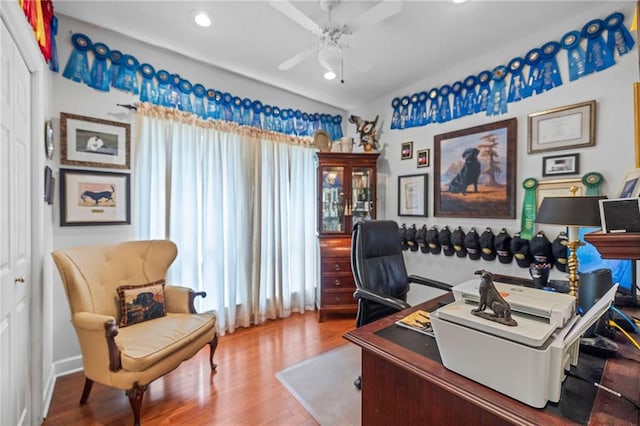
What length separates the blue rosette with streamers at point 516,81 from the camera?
2441 mm

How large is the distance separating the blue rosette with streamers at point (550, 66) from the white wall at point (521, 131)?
0.04 meters

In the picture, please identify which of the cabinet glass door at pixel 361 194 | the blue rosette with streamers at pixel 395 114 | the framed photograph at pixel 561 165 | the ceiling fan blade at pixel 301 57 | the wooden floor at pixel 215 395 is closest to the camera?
the wooden floor at pixel 215 395

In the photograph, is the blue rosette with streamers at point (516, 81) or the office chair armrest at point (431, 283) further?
the blue rosette with streamers at point (516, 81)

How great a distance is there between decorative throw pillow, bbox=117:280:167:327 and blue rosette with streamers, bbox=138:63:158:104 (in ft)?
5.32

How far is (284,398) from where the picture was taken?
6.38 feet

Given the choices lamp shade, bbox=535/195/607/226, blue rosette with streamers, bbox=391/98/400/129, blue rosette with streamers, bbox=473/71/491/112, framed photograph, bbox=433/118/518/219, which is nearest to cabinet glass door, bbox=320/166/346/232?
blue rosette with streamers, bbox=391/98/400/129

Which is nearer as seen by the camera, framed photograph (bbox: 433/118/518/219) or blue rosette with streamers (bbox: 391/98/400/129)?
framed photograph (bbox: 433/118/518/219)

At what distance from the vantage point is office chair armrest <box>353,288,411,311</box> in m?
1.64

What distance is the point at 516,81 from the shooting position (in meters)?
2.48

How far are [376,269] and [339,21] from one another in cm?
190

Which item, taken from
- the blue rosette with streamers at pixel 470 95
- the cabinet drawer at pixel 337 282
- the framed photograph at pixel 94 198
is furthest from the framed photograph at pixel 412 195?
the framed photograph at pixel 94 198

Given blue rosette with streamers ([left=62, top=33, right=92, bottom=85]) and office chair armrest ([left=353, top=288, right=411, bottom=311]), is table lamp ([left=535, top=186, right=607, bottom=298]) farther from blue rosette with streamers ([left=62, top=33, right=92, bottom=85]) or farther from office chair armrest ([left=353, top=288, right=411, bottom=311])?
blue rosette with streamers ([left=62, top=33, right=92, bottom=85])

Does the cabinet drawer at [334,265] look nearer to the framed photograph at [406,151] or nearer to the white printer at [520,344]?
the framed photograph at [406,151]

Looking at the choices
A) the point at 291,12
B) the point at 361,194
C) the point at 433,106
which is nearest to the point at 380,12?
the point at 291,12
